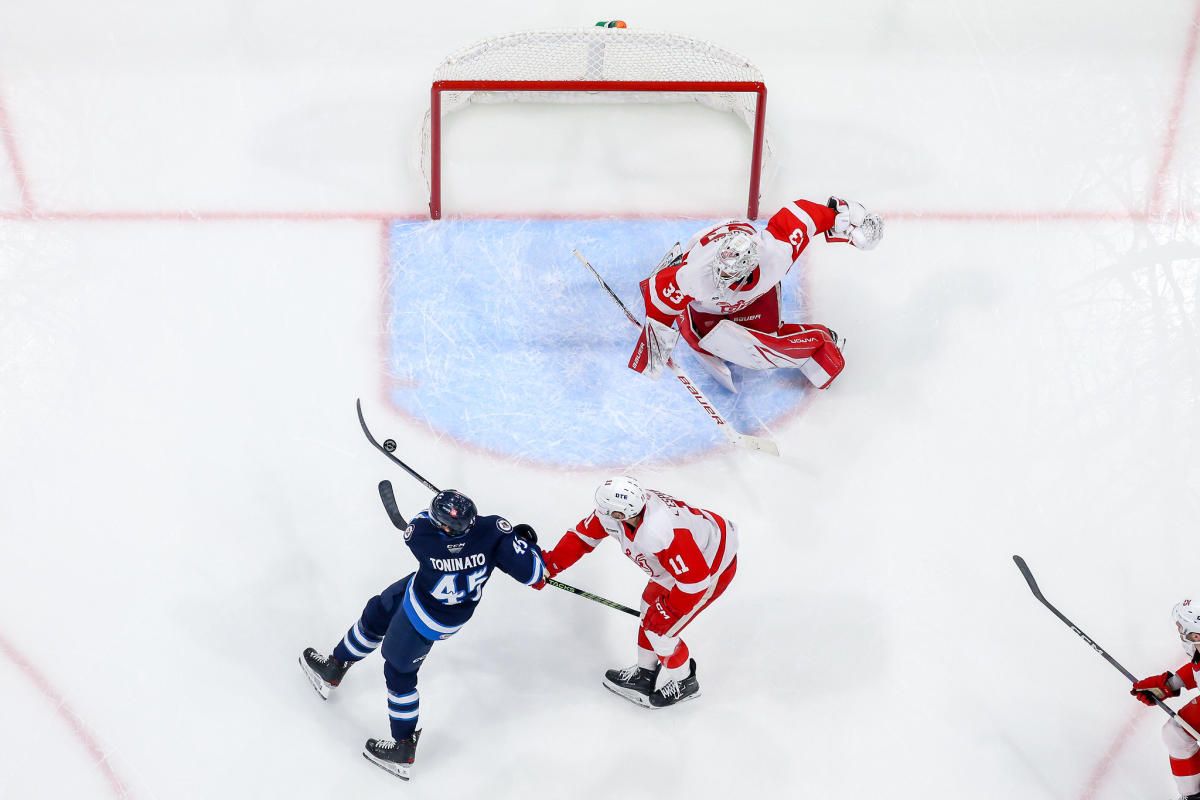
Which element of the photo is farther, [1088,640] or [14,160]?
[14,160]

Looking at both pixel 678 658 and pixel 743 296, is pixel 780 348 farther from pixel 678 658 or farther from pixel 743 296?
pixel 678 658

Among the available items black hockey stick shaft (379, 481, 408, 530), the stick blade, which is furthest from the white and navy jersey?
the stick blade

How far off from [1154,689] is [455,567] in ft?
7.10

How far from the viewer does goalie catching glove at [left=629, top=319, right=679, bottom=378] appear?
562cm

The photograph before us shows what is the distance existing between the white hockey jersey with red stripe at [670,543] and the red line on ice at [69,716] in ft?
5.06

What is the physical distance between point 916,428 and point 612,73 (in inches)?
68.4

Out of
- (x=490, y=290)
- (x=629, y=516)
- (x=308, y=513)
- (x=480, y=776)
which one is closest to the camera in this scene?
(x=629, y=516)

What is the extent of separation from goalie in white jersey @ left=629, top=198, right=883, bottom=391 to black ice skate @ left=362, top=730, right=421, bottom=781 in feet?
5.05

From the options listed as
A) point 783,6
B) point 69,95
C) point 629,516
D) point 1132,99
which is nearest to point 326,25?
point 69,95

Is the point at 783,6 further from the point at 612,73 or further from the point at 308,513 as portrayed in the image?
the point at 308,513

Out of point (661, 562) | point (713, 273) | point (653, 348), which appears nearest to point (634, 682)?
point (661, 562)

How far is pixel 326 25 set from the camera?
21.5ft

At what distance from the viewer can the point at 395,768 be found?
522 cm

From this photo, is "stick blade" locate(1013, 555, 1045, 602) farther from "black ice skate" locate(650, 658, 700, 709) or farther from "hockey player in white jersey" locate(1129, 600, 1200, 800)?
"black ice skate" locate(650, 658, 700, 709)
